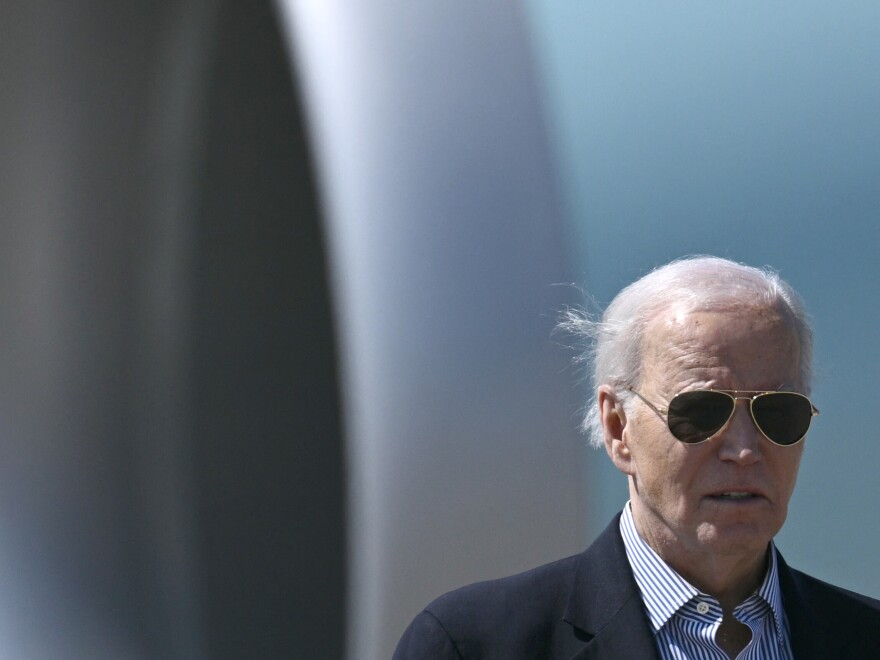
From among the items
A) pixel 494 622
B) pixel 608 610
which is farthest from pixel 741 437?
pixel 494 622

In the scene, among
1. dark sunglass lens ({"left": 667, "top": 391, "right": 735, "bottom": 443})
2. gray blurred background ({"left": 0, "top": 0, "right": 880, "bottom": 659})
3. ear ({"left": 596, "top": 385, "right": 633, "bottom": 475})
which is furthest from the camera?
gray blurred background ({"left": 0, "top": 0, "right": 880, "bottom": 659})

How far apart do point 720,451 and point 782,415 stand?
0.10 m

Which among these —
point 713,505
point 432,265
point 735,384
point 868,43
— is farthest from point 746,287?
point 868,43

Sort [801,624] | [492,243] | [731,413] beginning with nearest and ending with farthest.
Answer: [731,413], [801,624], [492,243]

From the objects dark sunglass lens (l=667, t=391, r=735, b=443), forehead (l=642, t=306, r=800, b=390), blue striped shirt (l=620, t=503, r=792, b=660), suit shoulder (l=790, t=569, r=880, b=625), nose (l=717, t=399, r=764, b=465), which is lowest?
suit shoulder (l=790, t=569, r=880, b=625)

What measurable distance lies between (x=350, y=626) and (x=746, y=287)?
3.47ft

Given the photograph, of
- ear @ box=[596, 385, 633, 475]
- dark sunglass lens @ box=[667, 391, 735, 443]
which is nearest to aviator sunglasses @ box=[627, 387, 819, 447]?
dark sunglass lens @ box=[667, 391, 735, 443]

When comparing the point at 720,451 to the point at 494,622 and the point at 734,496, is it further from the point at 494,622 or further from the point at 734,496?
the point at 494,622

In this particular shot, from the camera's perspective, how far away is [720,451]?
167cm

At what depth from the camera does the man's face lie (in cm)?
165

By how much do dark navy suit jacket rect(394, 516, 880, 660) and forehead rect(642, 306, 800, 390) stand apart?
12.1 inches

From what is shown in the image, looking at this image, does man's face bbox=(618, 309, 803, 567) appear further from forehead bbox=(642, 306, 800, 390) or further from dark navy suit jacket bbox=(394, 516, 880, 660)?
dark navy suit jacket bbox=(394, 516, 880, 660)

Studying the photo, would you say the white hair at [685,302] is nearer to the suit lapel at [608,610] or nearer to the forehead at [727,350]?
the forehead at [727,350]

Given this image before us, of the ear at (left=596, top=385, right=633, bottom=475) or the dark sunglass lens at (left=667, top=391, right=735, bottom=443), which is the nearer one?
the dark sunglass lens at (left=667, top=391, right=735, bottom=443)
